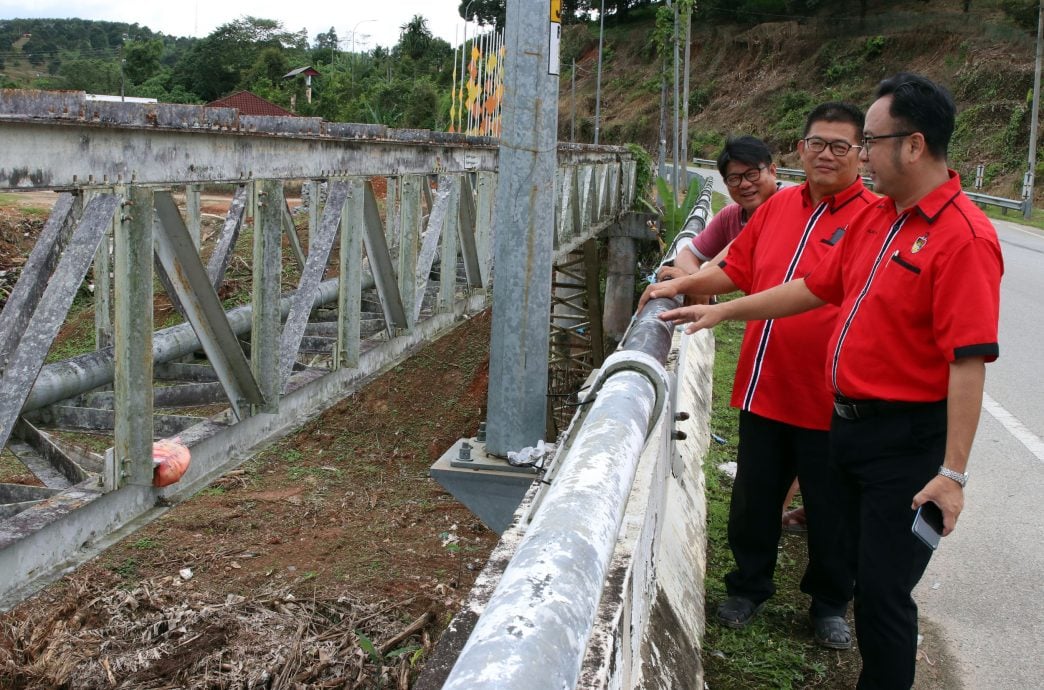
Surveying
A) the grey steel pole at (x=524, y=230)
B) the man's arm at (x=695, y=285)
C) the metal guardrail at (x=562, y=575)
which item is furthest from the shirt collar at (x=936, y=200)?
the grey steel pole at (x=524, y=230)

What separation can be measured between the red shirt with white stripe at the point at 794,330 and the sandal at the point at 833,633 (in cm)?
75

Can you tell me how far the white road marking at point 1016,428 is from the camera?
6.69 m

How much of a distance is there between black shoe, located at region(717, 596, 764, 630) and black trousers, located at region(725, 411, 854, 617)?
0.03 metres

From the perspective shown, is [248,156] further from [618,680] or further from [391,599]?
[391,599]

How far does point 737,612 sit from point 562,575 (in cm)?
291

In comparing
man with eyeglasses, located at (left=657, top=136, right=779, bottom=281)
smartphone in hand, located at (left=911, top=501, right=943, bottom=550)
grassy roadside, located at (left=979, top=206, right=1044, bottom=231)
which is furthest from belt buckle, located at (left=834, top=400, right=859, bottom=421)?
grassy roadside, located at (left=979, top=206, right=1044, bottom=231)

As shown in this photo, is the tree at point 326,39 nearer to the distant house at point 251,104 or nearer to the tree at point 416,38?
the tree at point 416,38

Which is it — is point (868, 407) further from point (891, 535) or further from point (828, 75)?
point (828, 75)

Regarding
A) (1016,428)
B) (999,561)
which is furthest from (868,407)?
(1016,428)

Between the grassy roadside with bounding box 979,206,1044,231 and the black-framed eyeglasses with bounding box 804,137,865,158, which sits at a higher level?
the black-framed eyeglasses with bounding box 804,137,865,158

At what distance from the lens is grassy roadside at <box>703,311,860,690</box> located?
12.0 feet

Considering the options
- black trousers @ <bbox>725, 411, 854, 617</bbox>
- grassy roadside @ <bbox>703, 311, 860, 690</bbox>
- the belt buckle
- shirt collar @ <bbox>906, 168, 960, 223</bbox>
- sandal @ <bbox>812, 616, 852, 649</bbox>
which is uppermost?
shirt collar @ <bbox>906, 168, 960, 223</bbox>

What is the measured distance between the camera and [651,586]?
3.12 m

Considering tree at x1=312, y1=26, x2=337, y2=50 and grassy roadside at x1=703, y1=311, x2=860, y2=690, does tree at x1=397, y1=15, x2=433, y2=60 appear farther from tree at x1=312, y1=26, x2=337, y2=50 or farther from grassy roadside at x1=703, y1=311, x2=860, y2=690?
grassy roadside at x1=703, y1=311, x2=860, y2=690
